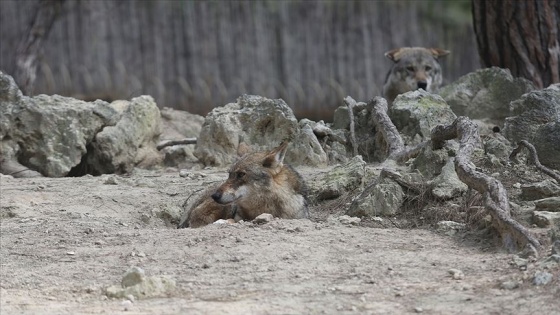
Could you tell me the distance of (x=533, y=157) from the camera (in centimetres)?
737

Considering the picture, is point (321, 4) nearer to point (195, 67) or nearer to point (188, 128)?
point (195, 67)

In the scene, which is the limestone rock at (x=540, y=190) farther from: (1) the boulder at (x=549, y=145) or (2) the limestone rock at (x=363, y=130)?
(2) the limestone rock at (x=363, y=130)

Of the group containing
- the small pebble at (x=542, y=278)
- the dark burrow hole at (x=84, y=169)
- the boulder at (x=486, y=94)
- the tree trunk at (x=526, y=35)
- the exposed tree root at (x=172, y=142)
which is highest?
the tree trunk at (x=526, y=35)

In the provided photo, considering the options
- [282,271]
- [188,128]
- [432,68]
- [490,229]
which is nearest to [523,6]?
[432,68]

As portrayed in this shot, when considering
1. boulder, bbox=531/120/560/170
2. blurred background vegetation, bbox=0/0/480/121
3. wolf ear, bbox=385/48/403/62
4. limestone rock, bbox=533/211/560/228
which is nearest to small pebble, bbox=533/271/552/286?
limestone rock, bbox=533/211/560/228

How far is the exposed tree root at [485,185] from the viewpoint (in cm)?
560

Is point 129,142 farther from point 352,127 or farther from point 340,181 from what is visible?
point 340,181

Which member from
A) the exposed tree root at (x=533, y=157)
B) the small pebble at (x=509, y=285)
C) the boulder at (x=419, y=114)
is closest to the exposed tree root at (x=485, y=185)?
the exposed tree root at (x=533, y=157)

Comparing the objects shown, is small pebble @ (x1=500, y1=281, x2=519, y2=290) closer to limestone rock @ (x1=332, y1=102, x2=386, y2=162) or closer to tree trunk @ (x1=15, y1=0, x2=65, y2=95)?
limestone rock @ (x1=332, y1=102, x2=386, y2=162)

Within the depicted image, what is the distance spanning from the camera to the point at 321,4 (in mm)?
16984

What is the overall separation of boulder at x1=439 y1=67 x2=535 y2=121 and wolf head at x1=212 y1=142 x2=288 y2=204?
2.90 m

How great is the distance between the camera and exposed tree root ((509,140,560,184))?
697 cm

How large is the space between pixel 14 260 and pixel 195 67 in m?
10.8

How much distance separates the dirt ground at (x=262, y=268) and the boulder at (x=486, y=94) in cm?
303
